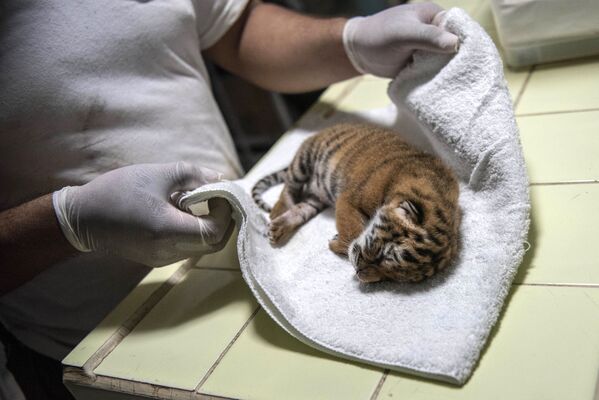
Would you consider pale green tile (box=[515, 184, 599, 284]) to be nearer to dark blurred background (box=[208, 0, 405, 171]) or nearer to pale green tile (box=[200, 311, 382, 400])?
pale green tile (box=[200, 311, 382, 400])

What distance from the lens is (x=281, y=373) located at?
878 millimetres

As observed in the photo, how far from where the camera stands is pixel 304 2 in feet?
8.96

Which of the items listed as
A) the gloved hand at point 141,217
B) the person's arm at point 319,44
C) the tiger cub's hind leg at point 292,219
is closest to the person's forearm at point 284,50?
the person's arm at point 319,44

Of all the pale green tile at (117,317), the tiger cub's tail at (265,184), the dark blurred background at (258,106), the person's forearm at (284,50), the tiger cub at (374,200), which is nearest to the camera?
the tiger cub at (374,200)

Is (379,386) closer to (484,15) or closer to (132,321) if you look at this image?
(132,321)

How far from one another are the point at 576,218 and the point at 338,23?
0.72m

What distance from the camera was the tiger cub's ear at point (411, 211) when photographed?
0.96 m

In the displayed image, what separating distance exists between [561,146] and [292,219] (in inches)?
21.3

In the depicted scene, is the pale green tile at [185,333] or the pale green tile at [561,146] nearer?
the pale green tile at [185,333]

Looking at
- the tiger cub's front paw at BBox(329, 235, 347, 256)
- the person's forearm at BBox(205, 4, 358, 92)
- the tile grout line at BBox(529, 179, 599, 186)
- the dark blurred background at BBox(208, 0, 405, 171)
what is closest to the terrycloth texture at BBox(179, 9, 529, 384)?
the tiger cub's front paw at BBox(329, 235, 347, 256)

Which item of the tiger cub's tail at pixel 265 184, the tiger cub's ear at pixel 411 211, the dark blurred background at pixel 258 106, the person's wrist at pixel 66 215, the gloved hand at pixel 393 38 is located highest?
the gloved hand at pixel 393 38

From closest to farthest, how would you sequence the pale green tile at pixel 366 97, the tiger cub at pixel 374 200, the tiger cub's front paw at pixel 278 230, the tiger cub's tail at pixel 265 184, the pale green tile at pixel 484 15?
the tiger cub at pixel 374 200 < the tiger cub's front paw at pixel 278 230 < the tiger cub's tail at pixel 265 184 < the pale green tile at pixel 366 97 < the pale green tile at pixel 484 15

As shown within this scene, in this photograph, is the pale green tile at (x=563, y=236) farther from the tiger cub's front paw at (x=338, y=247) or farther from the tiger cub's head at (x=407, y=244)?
the tiger cub's front paw at (x=338, y=247)

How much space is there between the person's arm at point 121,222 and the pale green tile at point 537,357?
1.48 ft
